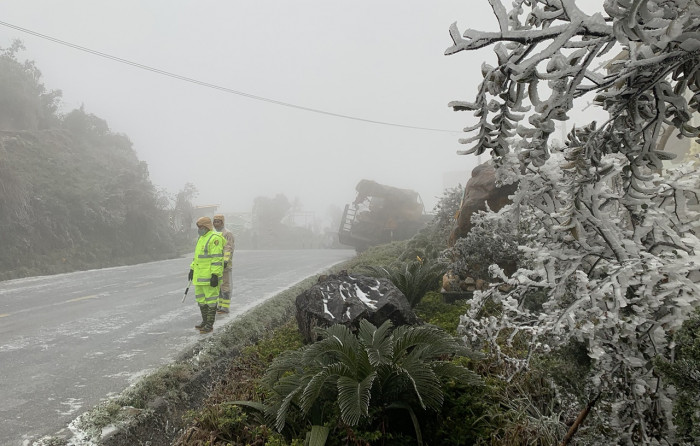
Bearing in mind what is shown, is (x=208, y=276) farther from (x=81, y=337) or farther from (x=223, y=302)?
(x=81, y=337)

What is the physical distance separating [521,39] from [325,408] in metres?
2.75

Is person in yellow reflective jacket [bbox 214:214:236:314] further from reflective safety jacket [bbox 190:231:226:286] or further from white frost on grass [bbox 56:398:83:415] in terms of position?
white frost on grass [bbox 56:398:83:415]

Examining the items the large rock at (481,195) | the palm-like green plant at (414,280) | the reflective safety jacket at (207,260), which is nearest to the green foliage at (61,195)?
the reflective safety jacket at (207,260)

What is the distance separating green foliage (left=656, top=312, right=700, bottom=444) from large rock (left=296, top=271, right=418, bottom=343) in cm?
310

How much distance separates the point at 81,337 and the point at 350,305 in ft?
13.7

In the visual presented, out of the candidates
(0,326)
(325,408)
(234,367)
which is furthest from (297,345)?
(0,326)

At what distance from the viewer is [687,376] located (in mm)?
1752

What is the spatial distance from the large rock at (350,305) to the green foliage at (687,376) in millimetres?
3096

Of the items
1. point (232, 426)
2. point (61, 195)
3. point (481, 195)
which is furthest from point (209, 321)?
point (61, 195)

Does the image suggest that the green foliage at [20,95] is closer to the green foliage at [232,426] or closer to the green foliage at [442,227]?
the green foliage at [442,227]

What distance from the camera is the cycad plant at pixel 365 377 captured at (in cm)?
300

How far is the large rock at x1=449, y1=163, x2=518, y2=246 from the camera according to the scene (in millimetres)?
7961

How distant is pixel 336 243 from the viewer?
41062 mm

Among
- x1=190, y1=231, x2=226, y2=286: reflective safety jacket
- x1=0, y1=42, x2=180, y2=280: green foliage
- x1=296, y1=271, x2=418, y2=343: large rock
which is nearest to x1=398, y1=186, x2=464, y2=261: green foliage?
x1=190, y1=231, x2=226, y2=286: reflective safety jacket
